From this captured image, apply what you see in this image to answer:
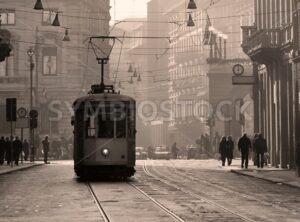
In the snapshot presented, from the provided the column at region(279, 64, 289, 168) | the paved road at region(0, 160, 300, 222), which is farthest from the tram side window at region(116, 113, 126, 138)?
the column at region(279, 64, 289, 168)

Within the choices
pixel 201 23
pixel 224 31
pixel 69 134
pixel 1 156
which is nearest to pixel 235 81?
pixel 1 156

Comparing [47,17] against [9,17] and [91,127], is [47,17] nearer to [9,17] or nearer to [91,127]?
[9,17]

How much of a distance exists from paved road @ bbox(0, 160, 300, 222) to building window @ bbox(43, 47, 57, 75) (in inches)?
1792

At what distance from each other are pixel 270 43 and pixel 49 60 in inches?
1419

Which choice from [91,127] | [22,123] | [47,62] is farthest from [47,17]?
[91,127]

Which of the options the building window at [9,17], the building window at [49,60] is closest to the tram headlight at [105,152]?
the building window at [49,60]

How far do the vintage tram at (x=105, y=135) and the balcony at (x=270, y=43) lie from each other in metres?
11.6

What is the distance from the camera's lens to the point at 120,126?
2736 cm

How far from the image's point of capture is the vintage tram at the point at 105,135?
27078 mm

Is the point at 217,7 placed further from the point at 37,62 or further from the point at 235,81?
the point at 235,81

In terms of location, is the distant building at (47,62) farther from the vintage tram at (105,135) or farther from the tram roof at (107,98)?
the vintage tram at (105,135)

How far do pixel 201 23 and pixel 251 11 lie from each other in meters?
14.6

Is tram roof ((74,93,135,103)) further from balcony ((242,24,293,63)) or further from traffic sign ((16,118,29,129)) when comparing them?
traffic sign ((16,118,29,129))

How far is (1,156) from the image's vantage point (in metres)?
44.9
